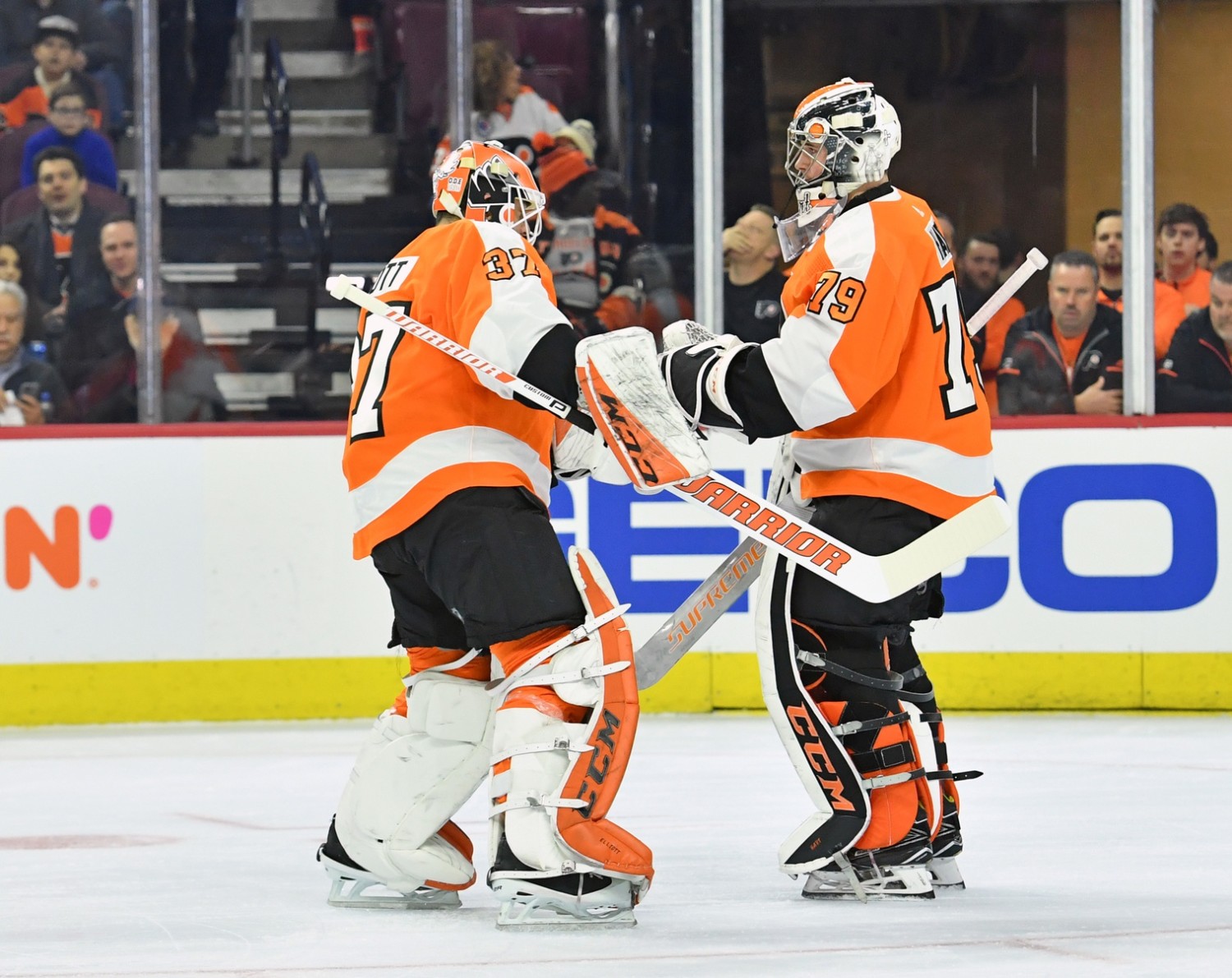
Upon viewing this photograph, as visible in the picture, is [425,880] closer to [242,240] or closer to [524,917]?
[524,917]

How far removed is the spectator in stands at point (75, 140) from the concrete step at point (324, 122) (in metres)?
0.42

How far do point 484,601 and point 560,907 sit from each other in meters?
0.45

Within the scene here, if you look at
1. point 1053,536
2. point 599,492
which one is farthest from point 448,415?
point 1053,536

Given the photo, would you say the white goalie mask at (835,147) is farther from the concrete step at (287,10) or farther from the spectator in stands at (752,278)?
the concrete step at (287,10)

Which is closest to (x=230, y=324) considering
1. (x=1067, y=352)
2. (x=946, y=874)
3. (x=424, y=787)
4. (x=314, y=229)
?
(x=314, y=229)

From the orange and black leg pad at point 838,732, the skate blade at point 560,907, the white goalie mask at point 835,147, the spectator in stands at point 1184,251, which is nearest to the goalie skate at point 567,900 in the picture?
the skate blade at point 560,907

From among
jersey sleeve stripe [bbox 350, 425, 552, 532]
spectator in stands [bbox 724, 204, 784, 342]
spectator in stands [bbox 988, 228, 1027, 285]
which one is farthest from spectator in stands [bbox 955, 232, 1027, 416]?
jersey sleeve stripe [bbox 350, 425, 552, 532]

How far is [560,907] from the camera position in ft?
9.09

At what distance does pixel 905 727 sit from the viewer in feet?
9.93

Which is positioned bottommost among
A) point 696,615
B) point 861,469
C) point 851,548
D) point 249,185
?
point 696,615

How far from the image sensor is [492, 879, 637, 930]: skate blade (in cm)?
276

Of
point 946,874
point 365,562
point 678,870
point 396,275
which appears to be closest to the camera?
point 396,275

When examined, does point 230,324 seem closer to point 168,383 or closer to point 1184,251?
point 168,383

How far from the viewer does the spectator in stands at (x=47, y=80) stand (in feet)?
19.3
